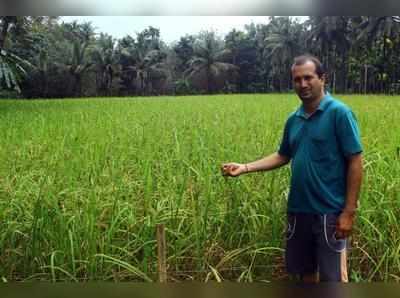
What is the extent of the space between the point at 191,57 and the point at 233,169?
701 mm

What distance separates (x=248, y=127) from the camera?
9.93 ft

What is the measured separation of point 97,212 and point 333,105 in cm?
140

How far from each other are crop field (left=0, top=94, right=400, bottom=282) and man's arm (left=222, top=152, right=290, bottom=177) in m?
0.04

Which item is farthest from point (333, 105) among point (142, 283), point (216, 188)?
point (142, 283)

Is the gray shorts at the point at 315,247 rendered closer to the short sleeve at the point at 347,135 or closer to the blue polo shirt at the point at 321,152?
the blue polo shirt at the point at 321,152

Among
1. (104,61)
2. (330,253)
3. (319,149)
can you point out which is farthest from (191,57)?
(330,253)

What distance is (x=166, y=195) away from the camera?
2.89 metres

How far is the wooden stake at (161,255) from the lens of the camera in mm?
2805

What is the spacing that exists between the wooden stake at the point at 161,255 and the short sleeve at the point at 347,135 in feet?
3.48

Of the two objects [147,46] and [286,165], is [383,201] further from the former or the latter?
[147,46]

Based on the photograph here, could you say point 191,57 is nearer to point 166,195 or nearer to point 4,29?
point 166,195

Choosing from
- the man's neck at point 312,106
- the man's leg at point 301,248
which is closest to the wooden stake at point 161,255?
the man's leg at point 301,248

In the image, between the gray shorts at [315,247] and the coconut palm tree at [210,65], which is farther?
the coconut palm tree at [210,65]

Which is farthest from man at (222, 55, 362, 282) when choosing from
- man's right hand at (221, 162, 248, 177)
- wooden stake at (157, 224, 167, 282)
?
wooden stake at (157, 224, 167, 282)
